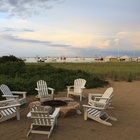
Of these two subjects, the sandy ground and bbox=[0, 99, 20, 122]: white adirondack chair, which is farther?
bbox=[0, 99, 20, 122]: white adirondack chair

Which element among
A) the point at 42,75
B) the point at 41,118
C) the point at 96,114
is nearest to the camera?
the point at 41,118

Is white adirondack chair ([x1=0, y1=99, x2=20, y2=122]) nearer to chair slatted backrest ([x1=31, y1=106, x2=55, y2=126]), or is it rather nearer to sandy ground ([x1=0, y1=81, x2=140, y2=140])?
sandy ground ([x1=0, y1=81, x2=140, y2=140])

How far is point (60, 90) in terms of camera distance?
1353 cm

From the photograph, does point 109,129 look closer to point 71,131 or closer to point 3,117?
point 71,131

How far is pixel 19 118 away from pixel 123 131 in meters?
3.01

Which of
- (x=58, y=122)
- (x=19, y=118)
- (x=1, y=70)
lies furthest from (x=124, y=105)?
Result: (x=1, y=70)

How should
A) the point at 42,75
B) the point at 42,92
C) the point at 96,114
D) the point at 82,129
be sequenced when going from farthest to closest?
the point at 42,75 → the point at 42,92 → the point at 96,114 → the point at 82,129

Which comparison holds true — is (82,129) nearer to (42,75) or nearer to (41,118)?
(41,118)

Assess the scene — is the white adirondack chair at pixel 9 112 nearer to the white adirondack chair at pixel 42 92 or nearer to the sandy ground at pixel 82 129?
the sandy ground at pixel 82 129

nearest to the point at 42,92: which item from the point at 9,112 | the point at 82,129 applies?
the point at 9,112

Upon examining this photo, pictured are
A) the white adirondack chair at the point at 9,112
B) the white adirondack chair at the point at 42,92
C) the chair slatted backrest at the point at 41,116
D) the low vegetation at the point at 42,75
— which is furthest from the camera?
the low vegetation at the point at 42,75

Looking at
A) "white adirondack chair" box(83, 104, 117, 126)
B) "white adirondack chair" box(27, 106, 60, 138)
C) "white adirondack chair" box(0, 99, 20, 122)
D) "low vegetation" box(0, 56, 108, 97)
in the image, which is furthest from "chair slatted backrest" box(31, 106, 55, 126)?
"low vegetation" box(0, 56, 108, 97)

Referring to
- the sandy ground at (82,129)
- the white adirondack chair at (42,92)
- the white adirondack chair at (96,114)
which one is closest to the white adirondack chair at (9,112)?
the sandy ground at (82,129)

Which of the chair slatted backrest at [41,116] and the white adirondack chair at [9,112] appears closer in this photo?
the chair slatted backrest at [41,116]
